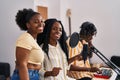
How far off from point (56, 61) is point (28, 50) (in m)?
0.27

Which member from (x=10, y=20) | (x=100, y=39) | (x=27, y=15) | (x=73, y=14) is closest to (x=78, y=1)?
(x=73, y=14)

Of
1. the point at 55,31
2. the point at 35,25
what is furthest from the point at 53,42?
the point at 35,25

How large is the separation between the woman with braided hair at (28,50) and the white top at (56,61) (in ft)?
0.29

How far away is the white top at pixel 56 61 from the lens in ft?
4.68

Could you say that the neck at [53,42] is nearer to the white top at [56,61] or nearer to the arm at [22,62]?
the white top at [56,61]

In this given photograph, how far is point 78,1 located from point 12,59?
1807mm

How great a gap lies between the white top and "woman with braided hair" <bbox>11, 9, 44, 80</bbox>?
0.09 metres

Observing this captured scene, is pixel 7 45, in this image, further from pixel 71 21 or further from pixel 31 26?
pixel 31 26

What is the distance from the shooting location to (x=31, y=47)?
49.9 inches

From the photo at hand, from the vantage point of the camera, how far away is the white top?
1.43 metres

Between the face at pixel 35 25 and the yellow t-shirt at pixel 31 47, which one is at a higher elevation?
the face at pixel 35 25

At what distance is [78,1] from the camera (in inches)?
163

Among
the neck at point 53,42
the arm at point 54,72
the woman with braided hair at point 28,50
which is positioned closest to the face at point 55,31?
the neck at point 53,42

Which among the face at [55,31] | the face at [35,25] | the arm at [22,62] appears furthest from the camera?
the face at [55,31]
